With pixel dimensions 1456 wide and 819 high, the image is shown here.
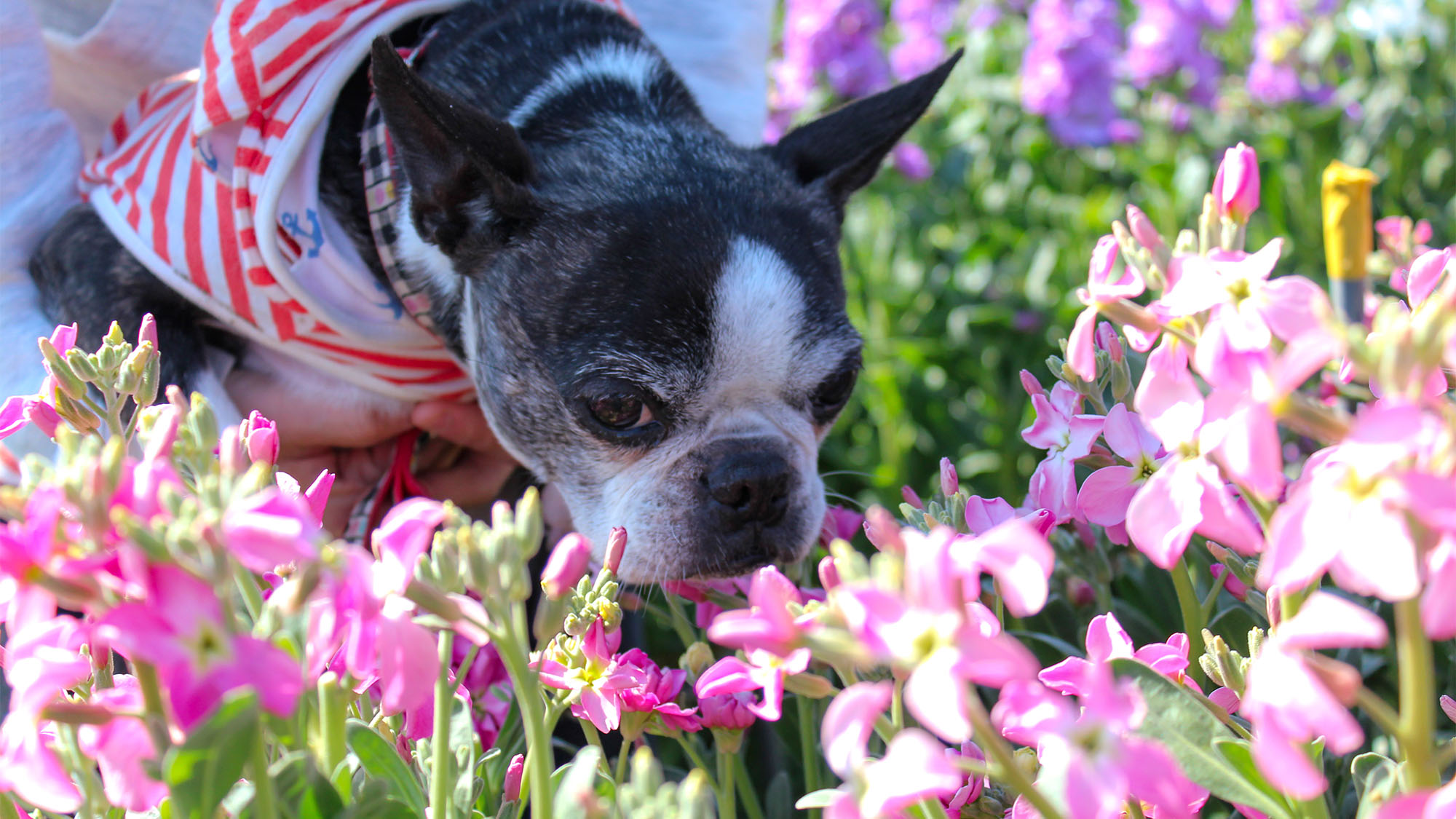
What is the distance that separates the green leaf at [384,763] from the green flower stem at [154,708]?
0.50 ft

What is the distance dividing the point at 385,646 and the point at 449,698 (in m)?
0.11

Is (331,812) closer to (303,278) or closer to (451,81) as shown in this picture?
(303,278)

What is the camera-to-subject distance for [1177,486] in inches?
26.4

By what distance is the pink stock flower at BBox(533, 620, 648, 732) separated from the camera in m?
0.86

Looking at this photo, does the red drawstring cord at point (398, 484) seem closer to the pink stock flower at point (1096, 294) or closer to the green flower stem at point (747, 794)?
the green flower stem at point (747, 794)

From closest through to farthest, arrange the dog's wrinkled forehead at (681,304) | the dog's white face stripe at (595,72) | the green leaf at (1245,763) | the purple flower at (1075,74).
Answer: the green leaf at (1245,763) < the dog's wrinkled forehead at (681,304) < the dog's white face stripe at (595,72) < the purple flower at (1075,74)

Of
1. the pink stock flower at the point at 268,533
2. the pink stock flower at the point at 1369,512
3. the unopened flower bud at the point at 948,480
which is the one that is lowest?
the unopened flower bud at the point at 948,480

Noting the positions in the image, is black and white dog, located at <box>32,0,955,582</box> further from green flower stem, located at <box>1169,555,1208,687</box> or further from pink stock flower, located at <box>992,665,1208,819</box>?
pink stock flower, located at <box>992,665,1208,819</box>

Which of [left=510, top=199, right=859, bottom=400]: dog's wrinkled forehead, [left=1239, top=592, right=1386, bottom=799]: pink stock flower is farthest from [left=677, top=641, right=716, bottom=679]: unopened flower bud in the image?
[left=510, top=199, right=859, bottom=400]: dog's wrinkled forehead

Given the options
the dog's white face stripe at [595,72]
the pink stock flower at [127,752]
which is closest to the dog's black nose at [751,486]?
the dog's white face stripe at [595,72]

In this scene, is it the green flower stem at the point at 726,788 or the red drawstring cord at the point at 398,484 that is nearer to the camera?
the green flower stem at the point at 726,788

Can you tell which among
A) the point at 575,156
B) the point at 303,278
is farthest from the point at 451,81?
the point at 303,278

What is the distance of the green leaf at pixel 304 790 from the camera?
0.64 metres

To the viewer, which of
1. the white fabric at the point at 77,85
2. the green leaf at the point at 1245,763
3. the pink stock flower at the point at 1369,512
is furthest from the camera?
the white fabric at the point at 77,85
